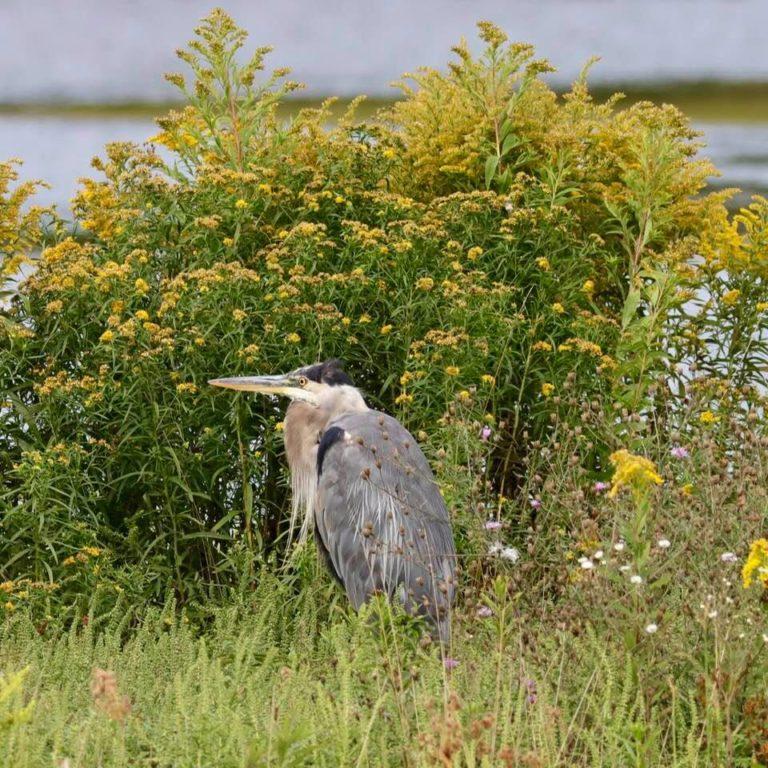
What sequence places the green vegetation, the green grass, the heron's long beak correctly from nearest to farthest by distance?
the green grass, the green vegetation, the heron's long beak

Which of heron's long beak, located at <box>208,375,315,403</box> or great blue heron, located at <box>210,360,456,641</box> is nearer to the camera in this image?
great blue heron, located at <box>210,360,456,641</box>

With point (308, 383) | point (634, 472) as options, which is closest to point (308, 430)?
point (308, 383)

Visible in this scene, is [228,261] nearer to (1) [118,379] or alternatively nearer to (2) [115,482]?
(1) [118,379]

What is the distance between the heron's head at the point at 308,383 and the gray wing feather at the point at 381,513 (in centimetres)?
15

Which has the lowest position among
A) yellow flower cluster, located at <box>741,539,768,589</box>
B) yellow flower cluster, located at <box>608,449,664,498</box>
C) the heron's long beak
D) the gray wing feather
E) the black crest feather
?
the gray wing feather

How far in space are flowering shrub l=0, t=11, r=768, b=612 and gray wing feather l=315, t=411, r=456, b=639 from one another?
0.70 ft

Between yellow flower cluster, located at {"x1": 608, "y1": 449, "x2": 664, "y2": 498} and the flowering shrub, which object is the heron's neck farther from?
yellow flower cluster, located at {"x1": 608, "y1": 449, "x2": 664, "y2": 498}

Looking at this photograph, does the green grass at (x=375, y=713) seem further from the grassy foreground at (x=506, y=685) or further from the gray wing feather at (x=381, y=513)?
the gray wing feather at (x=381, y=513)

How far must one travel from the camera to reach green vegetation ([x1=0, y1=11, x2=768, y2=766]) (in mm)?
4703

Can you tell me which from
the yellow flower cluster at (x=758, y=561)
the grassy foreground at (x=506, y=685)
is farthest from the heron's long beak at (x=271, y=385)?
the yellow flower cluster at (x=758, y=561)

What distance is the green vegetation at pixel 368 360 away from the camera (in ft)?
15.4

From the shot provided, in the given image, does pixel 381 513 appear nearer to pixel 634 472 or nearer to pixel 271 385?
pixel 271 385

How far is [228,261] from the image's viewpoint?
623 centimetres

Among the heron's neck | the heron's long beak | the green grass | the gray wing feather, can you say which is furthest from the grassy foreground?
the heron's long beak
